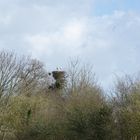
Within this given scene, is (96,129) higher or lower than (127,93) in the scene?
lower

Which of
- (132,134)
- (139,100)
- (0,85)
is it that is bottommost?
(132,134)

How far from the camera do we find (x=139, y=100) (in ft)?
121

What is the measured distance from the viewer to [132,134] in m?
36.7

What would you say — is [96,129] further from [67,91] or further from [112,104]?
[67,91]

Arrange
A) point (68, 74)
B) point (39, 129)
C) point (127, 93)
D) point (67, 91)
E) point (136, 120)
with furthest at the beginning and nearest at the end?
point (68, 74) < point (67, 91) < point (39, 129) < point (127, 93) < point (136, 120)

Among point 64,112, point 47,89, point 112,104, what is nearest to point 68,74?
point 47,89

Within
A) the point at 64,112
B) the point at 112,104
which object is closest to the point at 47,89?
the point at 64,112

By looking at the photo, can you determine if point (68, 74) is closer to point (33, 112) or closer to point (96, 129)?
point (33, 112)

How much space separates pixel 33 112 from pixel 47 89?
46.8 ft

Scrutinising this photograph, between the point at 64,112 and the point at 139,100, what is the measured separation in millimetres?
9077

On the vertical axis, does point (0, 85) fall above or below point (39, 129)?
above

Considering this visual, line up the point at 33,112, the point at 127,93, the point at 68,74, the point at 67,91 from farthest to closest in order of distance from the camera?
the point at 68,74 → the point at 67,91 → the point at 33,112 → the point at 127,93

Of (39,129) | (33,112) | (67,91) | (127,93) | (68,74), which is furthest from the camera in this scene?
(68,74)

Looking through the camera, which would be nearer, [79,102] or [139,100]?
[139,100]
